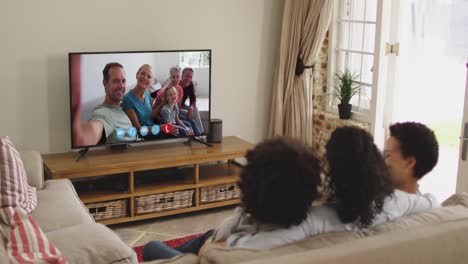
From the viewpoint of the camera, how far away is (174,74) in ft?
15.4

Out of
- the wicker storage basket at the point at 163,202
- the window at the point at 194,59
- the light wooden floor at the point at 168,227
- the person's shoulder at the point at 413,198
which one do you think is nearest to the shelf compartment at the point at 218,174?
the wicker storage basket at the point at 163,202

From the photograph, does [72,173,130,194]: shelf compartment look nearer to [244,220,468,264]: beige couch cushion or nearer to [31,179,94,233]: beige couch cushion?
[31,179,94,233]: beige couch cushion

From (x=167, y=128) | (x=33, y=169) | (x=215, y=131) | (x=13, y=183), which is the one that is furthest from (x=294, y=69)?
(x=13, y=183)

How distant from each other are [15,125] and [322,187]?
3.09 metres

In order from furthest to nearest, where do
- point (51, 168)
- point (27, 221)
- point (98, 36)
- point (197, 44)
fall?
point (197, 44)
point (98, 36)
point (51, 168)
point (27, 221)

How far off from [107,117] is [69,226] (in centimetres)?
135

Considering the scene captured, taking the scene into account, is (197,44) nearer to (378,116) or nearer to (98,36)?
(98,36)

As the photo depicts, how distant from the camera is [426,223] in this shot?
2.05 m

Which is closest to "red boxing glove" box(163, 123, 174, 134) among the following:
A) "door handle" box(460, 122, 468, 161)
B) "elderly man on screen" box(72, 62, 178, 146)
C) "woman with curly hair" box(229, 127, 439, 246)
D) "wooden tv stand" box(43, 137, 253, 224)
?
"wooden tv stand" box(43, 137, 253, 224)

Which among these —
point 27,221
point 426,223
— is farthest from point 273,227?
point 27,221

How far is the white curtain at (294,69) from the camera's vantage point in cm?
518

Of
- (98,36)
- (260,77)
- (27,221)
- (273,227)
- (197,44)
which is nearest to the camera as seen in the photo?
(273,227)

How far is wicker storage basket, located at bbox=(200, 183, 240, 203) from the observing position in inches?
186

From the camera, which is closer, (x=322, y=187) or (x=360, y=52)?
(x=322, y=187)
